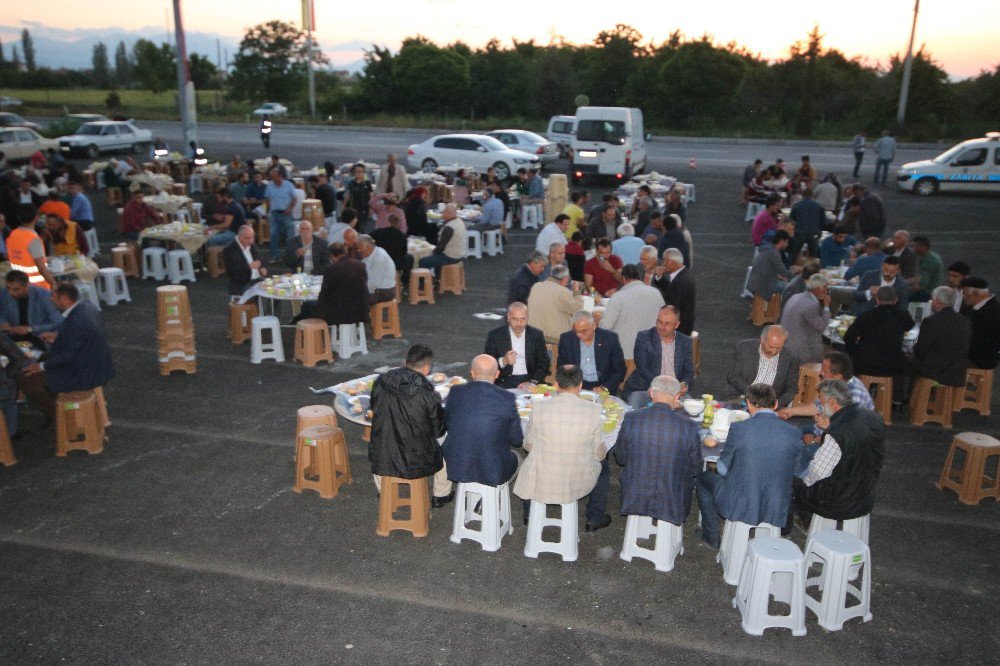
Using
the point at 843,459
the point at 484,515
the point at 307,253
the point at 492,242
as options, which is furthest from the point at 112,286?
the point at 843,459

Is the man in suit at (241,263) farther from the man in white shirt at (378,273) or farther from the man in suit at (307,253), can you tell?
A: the man in white shirt at (378,273)

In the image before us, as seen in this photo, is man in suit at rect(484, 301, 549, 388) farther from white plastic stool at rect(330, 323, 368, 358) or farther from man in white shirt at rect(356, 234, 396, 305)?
man in white shirt at rect(356, 234, 396, 305)

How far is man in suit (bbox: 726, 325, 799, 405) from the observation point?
708 centimetres

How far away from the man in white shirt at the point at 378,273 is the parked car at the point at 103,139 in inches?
992

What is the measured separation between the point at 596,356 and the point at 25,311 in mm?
6099

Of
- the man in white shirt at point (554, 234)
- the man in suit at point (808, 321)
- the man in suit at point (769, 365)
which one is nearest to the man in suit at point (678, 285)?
the man in suit at point (808, 321)

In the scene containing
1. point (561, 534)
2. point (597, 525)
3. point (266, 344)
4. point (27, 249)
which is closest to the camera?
point (561, 534)

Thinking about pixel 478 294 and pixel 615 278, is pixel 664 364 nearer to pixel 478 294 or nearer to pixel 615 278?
pixel 615 278

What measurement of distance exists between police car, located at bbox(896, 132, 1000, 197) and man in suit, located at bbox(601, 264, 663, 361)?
20.7 m

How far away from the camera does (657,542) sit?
5.94 meters

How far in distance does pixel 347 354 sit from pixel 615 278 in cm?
365

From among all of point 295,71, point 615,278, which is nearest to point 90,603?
point 615,278

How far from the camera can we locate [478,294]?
A: 45.1 feet

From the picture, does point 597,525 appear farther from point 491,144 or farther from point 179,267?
point 491,144
